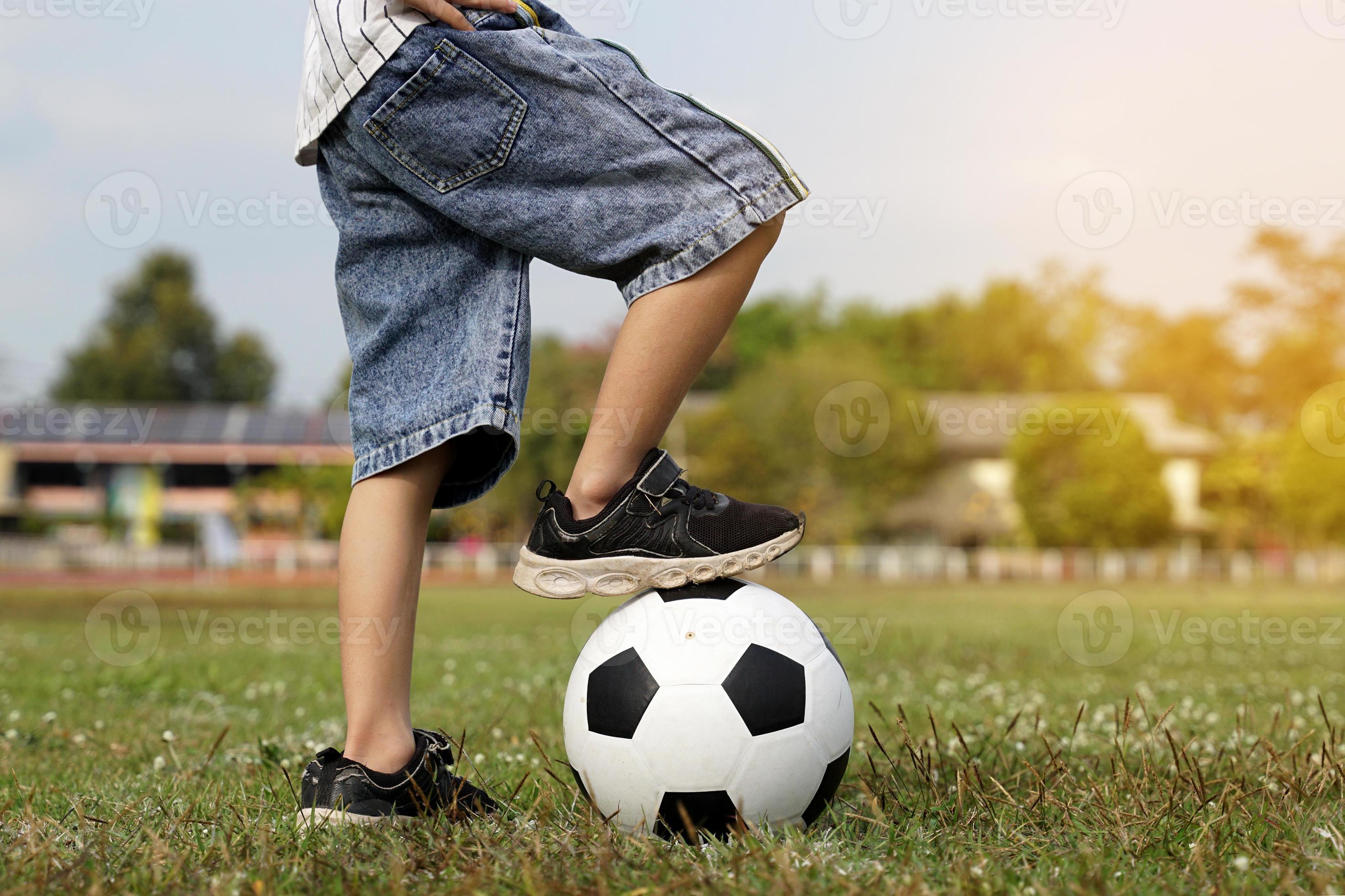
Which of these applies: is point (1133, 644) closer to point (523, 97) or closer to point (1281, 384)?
point (523, 97)

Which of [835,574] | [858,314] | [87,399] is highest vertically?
[858,314]

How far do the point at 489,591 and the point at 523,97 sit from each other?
2257 cm

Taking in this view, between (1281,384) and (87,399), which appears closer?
(1281,384)

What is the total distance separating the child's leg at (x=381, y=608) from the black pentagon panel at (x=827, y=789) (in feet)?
2.92

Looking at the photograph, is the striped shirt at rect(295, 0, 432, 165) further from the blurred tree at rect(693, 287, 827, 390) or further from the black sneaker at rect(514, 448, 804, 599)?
the blurred tree at rect(693, 287, 827, 390)

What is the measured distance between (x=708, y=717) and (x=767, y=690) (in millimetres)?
144

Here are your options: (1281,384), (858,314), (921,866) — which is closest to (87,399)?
(858,314)

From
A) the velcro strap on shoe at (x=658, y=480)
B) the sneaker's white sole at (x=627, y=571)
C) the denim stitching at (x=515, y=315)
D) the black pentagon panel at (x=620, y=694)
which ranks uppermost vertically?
the denim stitching at (x=515, y=315)

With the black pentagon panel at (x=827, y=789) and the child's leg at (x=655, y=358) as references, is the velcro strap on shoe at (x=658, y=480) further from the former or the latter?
the black pentagon panel at (x=827, y=789)

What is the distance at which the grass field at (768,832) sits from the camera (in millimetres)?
1786

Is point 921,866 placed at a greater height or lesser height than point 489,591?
greater

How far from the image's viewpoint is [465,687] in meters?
5.31

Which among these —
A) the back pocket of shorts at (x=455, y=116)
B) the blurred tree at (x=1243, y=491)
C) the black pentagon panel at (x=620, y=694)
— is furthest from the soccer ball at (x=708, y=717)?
the blurred tree at (x=1243, y=491)

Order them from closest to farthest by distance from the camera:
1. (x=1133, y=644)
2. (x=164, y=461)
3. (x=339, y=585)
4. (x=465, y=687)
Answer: (x=339, y=585) → (x=465, y=687) → (x=1133, y=644) → (x=164, y=461)
